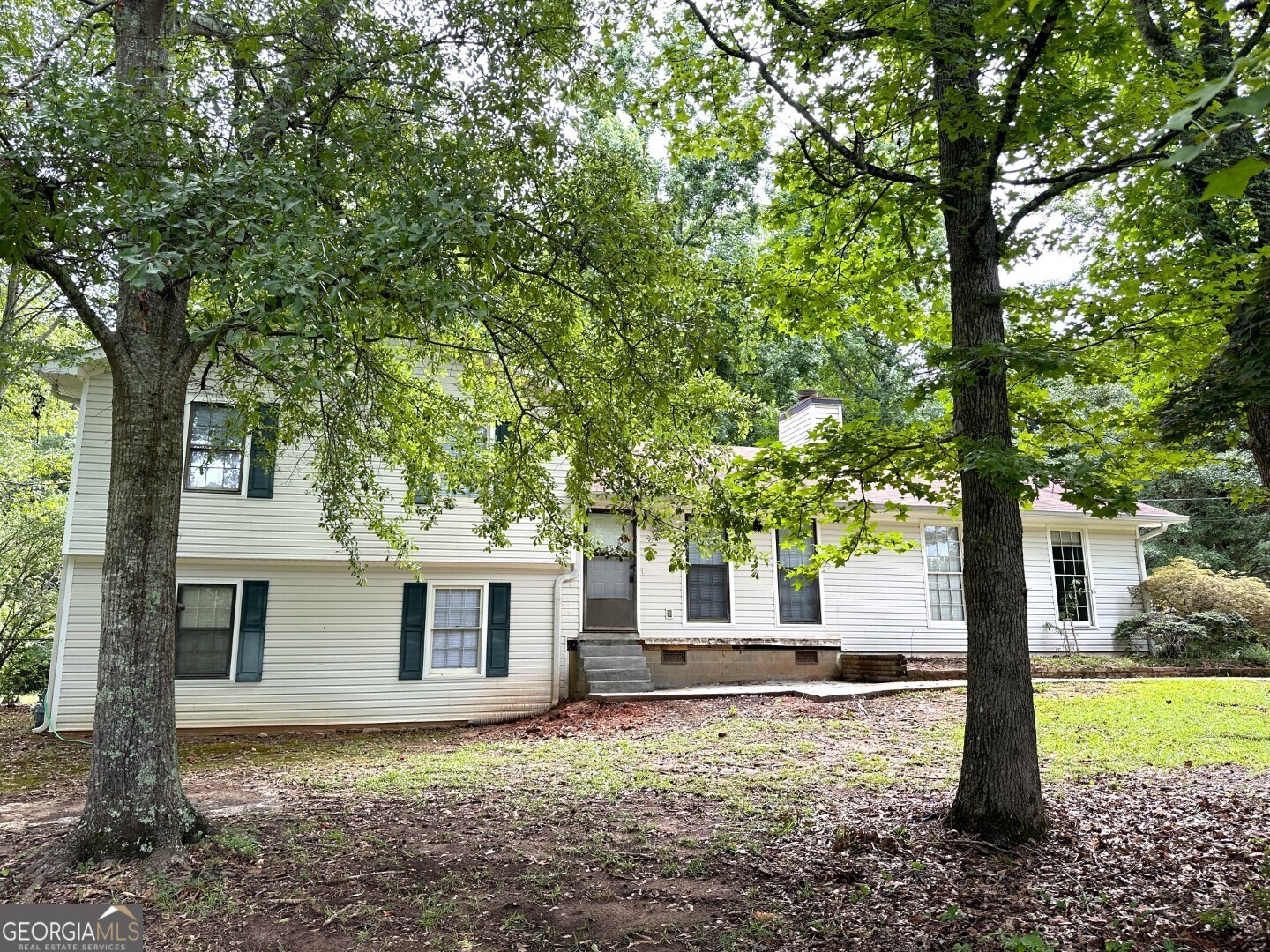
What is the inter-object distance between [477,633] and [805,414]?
27.2 feet

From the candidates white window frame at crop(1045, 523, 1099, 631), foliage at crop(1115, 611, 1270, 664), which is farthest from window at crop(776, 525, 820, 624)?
foliage at crop(1115, 611, 1270, 664)

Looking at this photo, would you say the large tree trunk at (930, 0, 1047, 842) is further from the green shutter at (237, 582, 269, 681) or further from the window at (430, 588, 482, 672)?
the green shutter at (237, 582, 269, 681)

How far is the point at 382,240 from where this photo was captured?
14.5 feet

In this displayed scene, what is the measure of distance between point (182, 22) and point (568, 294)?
390 cm

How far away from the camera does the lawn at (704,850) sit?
4406 mm

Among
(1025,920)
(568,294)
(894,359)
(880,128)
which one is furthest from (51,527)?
(894,359)

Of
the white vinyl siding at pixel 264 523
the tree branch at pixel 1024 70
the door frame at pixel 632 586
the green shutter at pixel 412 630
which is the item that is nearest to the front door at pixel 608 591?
the door frame at pixel 632 586

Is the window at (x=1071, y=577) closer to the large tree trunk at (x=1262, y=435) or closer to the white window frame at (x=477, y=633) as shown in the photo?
the large tree trunk at (x=1262, y=435)

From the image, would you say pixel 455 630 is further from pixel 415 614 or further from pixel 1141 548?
pixel 1141 548

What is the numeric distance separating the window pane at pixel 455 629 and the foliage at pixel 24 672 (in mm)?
9581

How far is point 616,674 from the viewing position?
13.2 metres

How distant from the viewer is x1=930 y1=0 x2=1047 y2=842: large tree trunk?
5.55 metres

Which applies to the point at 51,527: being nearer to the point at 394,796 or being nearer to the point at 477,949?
the point at 394,796

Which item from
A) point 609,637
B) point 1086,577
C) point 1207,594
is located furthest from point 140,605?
point 1207,594
